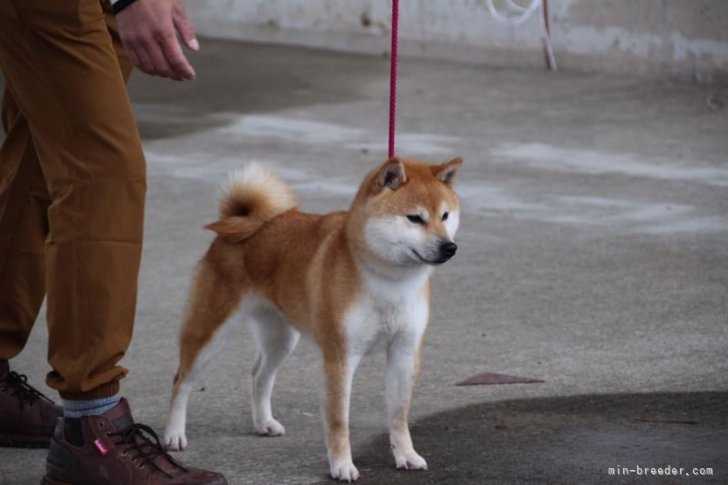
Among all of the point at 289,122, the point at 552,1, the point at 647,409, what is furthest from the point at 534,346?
the point at 552,1

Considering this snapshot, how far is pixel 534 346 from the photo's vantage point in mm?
5328

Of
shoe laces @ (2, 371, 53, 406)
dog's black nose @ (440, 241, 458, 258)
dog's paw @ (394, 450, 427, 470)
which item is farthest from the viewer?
shoe laces @ (2, 371, 53, 406)

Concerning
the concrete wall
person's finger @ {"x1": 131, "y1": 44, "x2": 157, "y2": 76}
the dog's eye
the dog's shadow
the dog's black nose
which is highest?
person's finger @ {"x1": 131, "y1": 44, "x2": 157, "y2": 76}

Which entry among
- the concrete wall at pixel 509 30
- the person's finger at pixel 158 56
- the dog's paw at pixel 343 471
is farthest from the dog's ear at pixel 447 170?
the concrete wall at pixel 509 30

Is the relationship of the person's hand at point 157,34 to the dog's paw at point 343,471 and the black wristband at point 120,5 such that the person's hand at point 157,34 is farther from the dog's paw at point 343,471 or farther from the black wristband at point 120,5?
the dog's paw at point 343,471

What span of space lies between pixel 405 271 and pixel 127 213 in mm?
786

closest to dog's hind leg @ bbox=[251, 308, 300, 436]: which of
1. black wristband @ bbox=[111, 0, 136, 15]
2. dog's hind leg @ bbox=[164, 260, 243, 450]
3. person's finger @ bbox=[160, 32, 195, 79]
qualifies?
dog's hind leg @ bbox=[164, 260, 243, 450]

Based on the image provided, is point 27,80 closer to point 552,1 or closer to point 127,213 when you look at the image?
point 127,213

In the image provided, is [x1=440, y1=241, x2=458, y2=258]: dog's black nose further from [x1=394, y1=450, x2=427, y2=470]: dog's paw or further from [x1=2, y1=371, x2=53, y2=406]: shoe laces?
[x1=2, y1=371, x2=53, y2=406]: shoe laces

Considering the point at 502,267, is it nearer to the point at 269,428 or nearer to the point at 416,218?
the point at 269,428

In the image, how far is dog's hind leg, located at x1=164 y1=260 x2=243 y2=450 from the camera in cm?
440

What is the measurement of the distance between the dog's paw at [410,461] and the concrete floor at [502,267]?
0.04 meters

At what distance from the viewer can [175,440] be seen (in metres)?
4.38

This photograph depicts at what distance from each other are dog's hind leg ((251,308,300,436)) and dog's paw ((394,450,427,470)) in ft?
1.81
